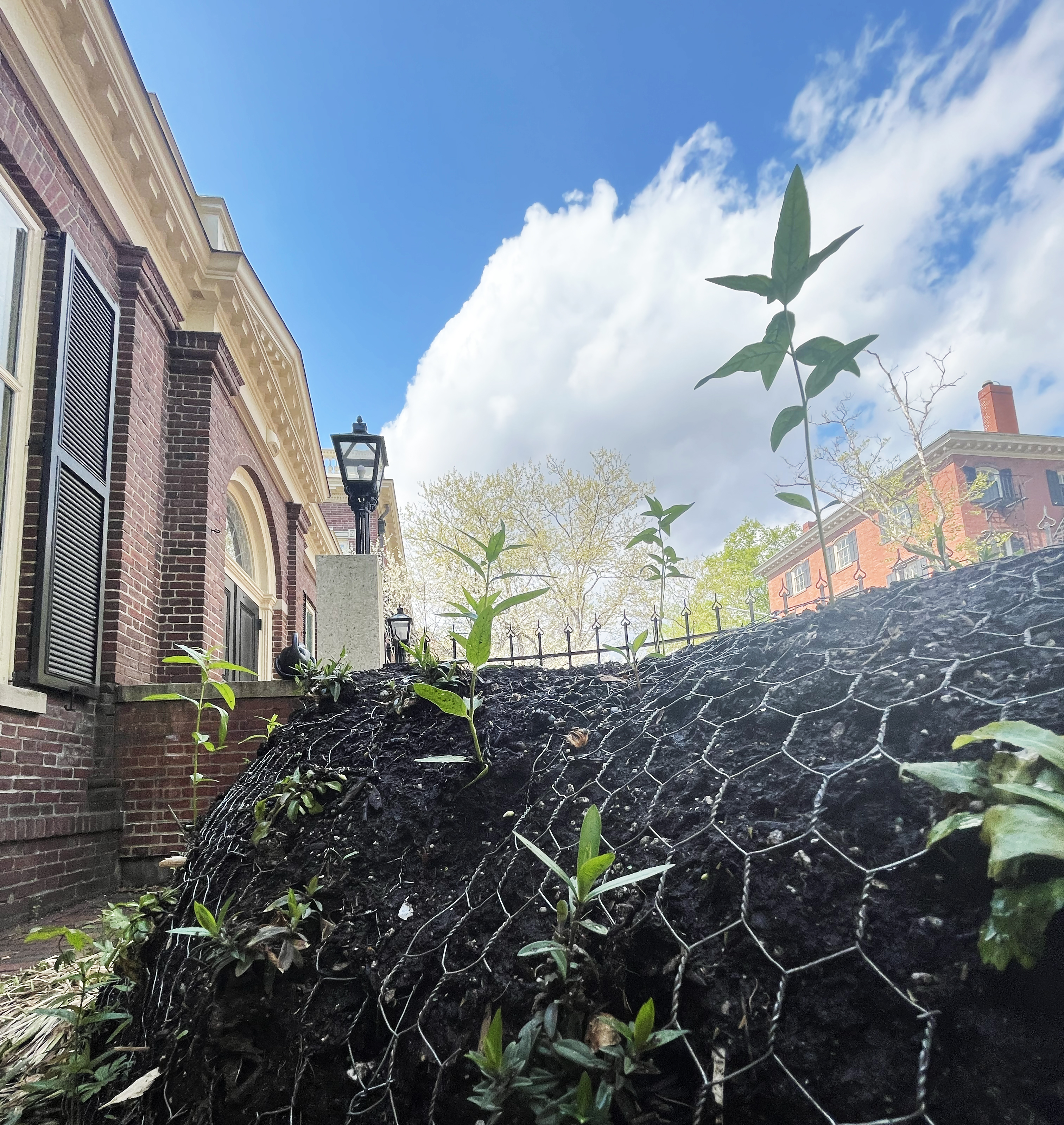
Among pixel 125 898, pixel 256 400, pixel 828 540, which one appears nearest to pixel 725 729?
pixel 125 898

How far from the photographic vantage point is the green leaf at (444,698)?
5.36 ft

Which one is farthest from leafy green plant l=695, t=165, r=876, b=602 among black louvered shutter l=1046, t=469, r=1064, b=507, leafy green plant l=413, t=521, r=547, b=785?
black louvered shutter l=1046, t=469, r=1064, b=507

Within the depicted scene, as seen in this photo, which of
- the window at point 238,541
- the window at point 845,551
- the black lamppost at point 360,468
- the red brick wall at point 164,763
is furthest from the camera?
the window at point 845,551

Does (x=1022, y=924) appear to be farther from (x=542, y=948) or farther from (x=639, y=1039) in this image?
(x=542, y=948)

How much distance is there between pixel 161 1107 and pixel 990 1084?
1.35m

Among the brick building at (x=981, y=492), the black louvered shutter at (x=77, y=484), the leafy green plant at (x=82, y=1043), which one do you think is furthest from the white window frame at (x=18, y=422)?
the brick building at (x=981, y=492)

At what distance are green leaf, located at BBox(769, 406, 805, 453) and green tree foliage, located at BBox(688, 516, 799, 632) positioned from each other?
18834mm

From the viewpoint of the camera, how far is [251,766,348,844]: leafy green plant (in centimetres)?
177

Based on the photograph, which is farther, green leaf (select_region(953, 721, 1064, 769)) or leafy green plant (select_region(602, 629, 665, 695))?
leafy green plant (select_region(602, 629, 665, 695))

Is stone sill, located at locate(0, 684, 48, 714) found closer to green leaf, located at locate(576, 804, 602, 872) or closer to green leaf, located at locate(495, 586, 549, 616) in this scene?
green leaf, located at locate(495, 586, 549, 616)

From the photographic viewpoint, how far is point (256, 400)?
8.57m

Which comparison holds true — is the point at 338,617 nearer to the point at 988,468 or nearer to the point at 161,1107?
the point at 161,1107

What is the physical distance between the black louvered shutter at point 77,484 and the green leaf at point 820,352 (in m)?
A: 4.31

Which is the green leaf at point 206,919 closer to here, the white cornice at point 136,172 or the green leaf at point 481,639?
the green leaf at point 481,639
